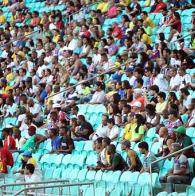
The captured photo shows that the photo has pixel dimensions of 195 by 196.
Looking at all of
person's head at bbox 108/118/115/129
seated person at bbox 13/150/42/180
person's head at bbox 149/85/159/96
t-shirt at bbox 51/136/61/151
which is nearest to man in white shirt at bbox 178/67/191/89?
person's head at bbox 149/85/159/96

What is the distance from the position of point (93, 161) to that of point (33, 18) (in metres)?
9.86

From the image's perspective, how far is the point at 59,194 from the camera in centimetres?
1420

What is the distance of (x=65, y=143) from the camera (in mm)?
18062

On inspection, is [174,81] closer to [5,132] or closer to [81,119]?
[81,119]

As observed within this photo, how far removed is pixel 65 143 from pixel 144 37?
367cm

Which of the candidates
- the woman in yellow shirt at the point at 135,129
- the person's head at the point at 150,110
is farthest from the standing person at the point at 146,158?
the person's head at the point at 150,110

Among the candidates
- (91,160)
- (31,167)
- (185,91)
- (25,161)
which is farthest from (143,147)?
(25,161)

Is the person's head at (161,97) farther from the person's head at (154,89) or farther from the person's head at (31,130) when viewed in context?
the person's head at (31,130)

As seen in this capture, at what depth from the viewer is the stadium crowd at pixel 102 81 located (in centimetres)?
1636

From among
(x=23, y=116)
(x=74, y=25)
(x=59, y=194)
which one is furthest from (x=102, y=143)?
(x=74, y=25)

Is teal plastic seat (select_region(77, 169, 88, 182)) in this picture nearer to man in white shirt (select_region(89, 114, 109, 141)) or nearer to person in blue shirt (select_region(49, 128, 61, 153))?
man in white shirt (select_region(89, 114, 109, 141))

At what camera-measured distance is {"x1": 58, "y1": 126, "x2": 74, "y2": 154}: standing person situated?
1795cm

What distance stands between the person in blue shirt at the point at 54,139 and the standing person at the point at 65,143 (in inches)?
3.3

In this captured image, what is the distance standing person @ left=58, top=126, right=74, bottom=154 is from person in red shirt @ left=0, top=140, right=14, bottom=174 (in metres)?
1.10
